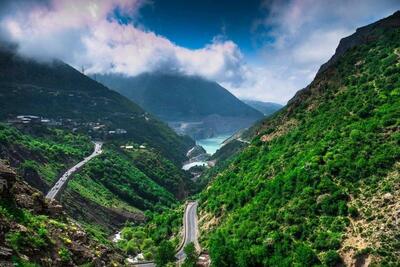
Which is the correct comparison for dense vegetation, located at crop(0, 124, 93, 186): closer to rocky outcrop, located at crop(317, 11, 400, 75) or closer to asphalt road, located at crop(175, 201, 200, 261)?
asphalt road, located at crop(175, 201, 200, 261)

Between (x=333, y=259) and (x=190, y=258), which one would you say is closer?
(x=333, y=259)

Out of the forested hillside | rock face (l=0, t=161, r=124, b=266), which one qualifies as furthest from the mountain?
the forested hillside

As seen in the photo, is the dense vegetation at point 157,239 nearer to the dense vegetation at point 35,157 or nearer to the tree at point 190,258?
the tree at point 190,258

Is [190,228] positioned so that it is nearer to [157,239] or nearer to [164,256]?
[157,239]

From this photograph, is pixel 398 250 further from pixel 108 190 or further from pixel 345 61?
pixel 108 190

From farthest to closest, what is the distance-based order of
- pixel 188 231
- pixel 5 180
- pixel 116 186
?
pixel 116 186 < pixel 188 231 < pixel 5 180

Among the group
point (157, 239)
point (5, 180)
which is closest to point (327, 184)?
point (5, 180)

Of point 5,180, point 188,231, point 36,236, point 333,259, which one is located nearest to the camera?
point 36,236

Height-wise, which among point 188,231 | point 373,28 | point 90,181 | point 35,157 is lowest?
point 188,231
